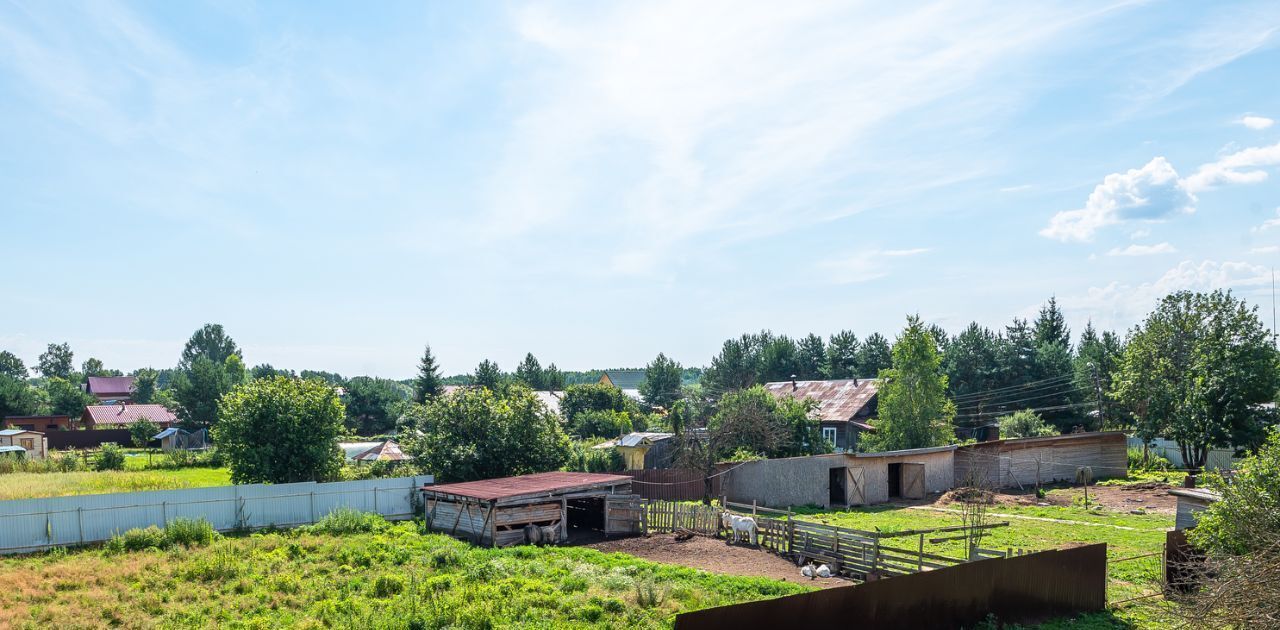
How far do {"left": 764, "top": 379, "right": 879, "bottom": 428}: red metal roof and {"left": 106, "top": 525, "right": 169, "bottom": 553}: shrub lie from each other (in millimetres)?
36881

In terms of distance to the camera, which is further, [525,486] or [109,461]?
[109,461]

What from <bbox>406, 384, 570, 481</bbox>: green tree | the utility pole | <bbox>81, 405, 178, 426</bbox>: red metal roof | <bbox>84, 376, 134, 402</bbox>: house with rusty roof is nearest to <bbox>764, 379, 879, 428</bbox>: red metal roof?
the utility pole

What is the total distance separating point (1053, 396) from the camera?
60.2 meters

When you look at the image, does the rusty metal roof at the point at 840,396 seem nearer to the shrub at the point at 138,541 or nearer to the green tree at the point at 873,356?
the green tree at the point at 873,356

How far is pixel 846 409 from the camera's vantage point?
53281 millimetres

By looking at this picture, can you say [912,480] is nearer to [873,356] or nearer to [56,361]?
[873,356]

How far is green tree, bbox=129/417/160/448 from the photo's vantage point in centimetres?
5856

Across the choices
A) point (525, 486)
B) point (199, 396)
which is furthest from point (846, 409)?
point (199, 396)

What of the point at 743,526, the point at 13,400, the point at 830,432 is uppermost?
the point at 13,400

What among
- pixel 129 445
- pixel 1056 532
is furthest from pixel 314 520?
pixel 129 445

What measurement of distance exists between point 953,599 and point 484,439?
21.4m

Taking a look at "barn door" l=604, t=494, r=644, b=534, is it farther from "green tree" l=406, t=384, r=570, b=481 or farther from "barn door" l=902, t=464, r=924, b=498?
"barn door" l=902, t=464, r=924, b=498

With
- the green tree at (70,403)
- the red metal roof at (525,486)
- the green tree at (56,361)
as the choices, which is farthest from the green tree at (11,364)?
the red metal roof at (525,486)

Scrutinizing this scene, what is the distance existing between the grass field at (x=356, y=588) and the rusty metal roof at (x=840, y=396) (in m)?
33.9
